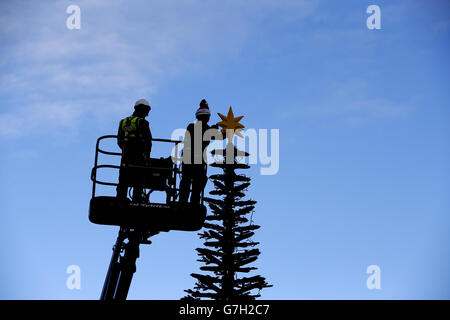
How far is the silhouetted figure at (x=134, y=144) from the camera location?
33.2 ft

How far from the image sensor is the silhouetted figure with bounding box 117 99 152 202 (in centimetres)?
1013

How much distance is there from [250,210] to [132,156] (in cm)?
2689

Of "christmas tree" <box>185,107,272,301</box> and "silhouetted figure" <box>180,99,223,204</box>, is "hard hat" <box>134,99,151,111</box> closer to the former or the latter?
"silhouetted figure" <box>180,99,223,204</box>

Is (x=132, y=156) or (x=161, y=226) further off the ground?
(x=132, y=156)

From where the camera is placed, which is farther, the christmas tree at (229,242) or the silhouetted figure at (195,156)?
the christmas tree at (229,242)

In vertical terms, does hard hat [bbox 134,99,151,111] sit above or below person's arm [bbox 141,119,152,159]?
above

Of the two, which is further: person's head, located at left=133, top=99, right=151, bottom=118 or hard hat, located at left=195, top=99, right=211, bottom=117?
person's head, located at left=133, top=99, right=151, bottom=118

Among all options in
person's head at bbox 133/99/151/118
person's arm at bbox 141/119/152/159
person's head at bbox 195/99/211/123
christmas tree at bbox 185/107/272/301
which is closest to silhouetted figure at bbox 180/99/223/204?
person's head at bbox 195/99/211/123

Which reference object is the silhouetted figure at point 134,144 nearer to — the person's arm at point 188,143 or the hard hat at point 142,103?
the hard hat at point 142,103

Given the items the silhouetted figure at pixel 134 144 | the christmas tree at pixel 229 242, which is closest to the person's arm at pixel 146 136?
the silhouetted figure at pixel 134 144

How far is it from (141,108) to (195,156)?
1360mm
